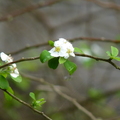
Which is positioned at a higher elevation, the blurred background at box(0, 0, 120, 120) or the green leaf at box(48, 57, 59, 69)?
the blurred background at box(0, 0, 120, 120)

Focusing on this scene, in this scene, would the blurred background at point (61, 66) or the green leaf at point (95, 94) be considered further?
the green leaf at point (95, 94)

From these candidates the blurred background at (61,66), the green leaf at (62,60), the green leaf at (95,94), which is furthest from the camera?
the green leaf at (95,94)

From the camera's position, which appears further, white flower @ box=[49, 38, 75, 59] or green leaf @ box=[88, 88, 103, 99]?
green leaf @ box=[88, 88, 103, 99]

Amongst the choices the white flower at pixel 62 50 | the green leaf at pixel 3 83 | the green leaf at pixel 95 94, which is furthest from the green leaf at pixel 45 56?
the green leaf at pixel 95 94

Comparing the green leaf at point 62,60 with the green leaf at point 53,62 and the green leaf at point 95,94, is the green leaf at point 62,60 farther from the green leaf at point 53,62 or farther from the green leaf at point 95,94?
the green leaf at point 95,94

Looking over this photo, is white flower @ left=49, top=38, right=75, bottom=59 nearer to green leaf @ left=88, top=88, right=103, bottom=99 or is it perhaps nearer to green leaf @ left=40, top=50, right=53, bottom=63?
green leaf @ left=40, top=50, right=53, bottom=63

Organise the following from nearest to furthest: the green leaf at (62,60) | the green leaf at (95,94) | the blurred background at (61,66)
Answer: the green leaf at (62,60) → the blurred background at (61,66) → the green leaf at (95,94)

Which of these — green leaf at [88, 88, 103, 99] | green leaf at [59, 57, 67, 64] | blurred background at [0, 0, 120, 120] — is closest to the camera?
green leaf at [59, 57, 67, 64]

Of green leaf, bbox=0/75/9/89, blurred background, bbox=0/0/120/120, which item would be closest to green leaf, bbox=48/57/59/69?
green leaf, bbox=0/75/9/89
